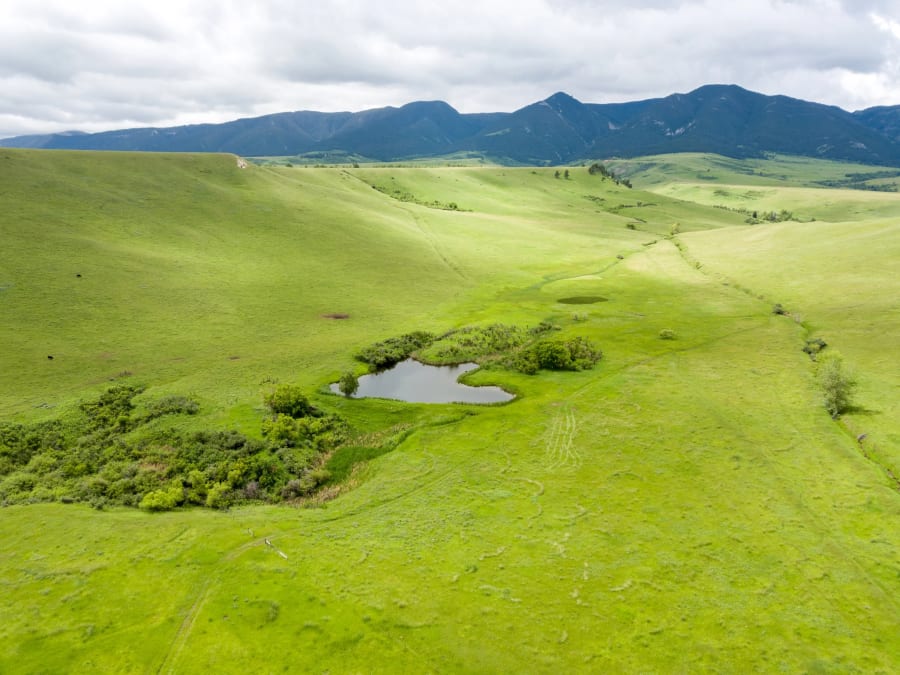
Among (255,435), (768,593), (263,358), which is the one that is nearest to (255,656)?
(255,435)

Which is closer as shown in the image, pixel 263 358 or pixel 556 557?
pixel 556 557

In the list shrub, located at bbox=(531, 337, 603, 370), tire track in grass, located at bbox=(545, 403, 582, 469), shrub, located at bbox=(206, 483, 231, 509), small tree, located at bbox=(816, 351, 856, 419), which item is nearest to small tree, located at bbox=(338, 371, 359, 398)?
shrub, located at bbox=(206, 483, 231, 509)

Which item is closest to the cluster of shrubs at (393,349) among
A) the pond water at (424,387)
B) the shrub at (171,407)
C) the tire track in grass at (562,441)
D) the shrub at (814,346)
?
the pond water at (424,387)

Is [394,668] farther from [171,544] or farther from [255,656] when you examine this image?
[171,544]

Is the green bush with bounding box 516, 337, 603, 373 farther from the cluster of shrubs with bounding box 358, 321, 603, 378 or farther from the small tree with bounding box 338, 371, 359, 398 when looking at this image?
the small tree with bounding box 338, 371, 359, 398

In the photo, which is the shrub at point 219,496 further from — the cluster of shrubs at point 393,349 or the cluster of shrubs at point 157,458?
the cluster of shrubs at point 393,349
